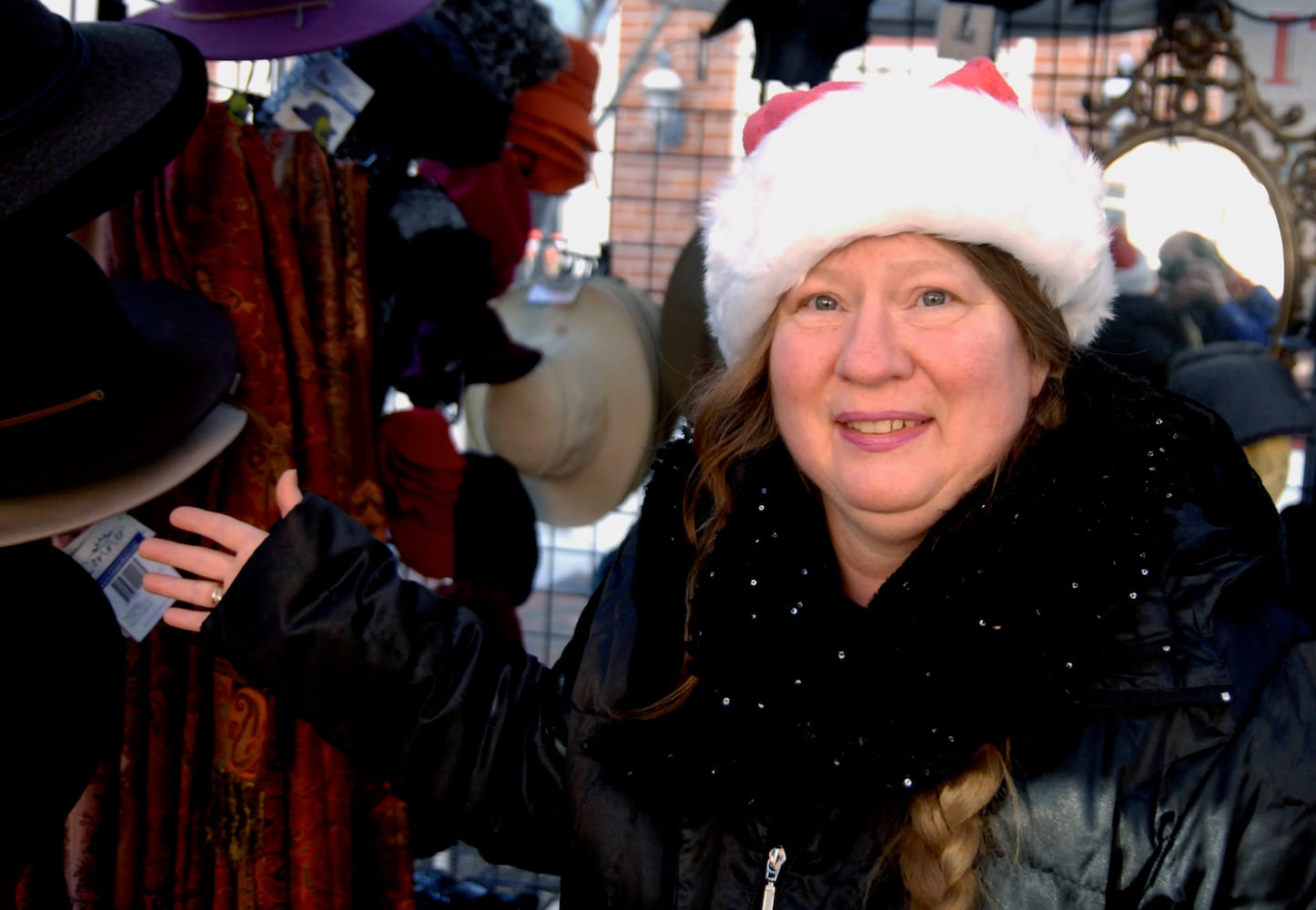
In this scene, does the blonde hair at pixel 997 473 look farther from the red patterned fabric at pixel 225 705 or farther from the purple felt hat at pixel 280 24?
the purple felt hat at pixel 280 24

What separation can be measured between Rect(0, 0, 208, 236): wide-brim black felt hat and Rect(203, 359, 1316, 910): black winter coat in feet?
1.40

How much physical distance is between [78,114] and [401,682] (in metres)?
0.74

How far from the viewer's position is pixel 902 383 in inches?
51.6

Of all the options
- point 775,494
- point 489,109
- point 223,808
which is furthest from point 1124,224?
point 223,808

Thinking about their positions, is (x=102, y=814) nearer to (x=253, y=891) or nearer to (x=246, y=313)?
(x=253, y=891)

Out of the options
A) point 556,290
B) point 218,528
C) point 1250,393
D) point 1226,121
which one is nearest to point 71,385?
point 218,528

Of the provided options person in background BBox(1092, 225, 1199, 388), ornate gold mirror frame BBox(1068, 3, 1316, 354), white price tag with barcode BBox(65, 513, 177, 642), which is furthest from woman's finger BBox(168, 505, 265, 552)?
ornate gold mirror frame BBox(1068, 3, 1316, 354)

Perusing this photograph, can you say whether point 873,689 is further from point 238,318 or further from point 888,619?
point 238,318

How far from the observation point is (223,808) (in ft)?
5.58

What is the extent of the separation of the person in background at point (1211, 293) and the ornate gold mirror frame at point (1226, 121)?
63 mm

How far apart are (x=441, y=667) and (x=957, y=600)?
2.09 feet

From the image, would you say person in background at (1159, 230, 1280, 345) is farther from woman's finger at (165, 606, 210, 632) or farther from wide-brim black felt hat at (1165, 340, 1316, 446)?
woman's finger at (165, 606, 210, 632)

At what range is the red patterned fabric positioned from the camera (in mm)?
1695

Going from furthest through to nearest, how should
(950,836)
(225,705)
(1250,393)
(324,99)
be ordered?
1. (1250,393)
2. (324,99)
3. (225,705)
4. (950,836)
